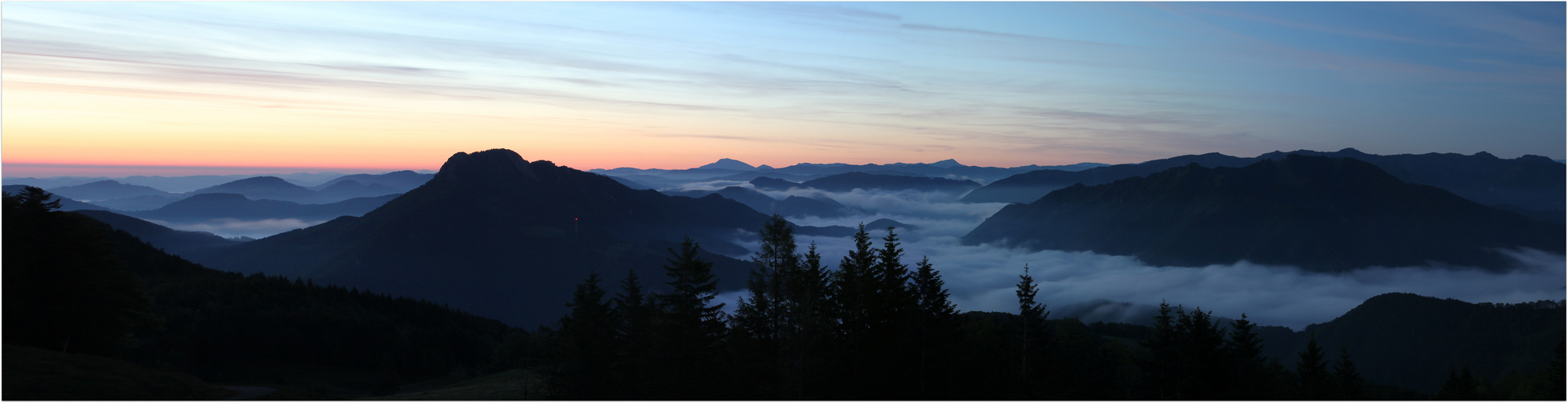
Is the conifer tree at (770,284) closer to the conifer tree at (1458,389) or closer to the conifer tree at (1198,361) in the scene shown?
the conifer tree at (1198,361)

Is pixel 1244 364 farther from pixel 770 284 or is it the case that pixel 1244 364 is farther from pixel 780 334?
pixel 770 284

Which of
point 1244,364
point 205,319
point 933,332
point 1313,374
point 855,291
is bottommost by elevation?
point 205,319

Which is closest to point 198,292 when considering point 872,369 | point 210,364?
point 210,364

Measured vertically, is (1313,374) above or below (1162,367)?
below

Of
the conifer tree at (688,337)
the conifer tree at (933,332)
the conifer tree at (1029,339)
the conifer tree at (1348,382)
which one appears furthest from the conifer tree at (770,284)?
the conifer tree at (1348,382)

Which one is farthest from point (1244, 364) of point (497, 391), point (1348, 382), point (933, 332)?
point (497, 391)

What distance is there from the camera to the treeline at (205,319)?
145 feet

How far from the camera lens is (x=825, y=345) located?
43156 millimetres

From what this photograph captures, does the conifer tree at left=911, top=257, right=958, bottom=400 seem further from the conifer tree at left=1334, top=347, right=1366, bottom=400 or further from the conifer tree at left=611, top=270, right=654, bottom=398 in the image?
the conifer tree at left=1334, top=347, right=1366, bottom=400

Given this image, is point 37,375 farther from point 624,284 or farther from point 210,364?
point 210,364

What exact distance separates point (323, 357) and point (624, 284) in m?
79.1

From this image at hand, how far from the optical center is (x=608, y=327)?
49375 mm

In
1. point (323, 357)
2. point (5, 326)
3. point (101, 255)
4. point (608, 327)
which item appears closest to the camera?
point (5, 326)

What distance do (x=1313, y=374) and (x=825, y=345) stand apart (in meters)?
47.1
